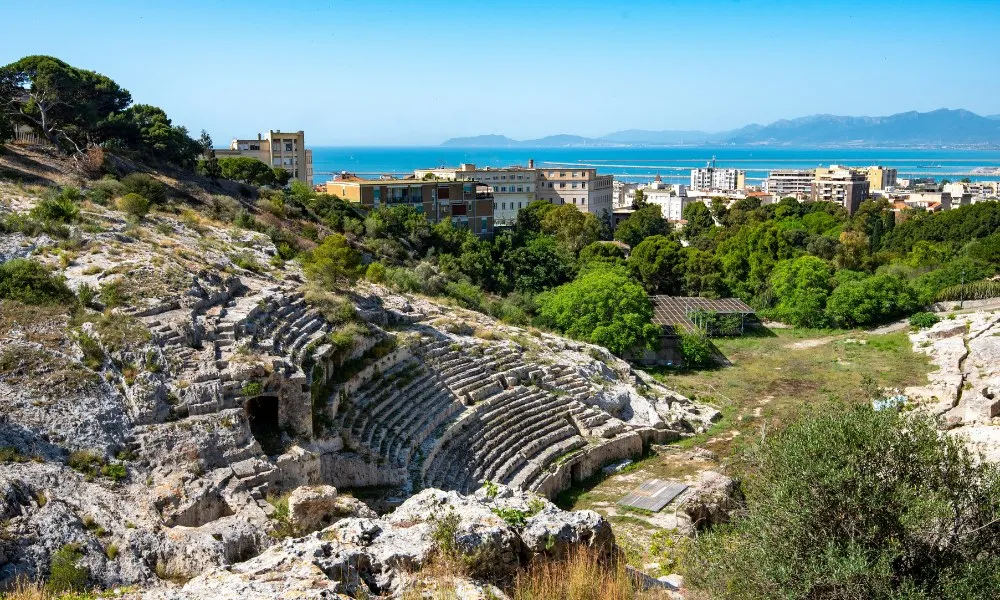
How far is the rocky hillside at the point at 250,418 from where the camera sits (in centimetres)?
1054

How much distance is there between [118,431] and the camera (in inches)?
524

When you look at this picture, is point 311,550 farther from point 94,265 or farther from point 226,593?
point 94,265

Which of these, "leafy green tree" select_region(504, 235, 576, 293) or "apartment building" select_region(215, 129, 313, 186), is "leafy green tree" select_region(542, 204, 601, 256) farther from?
"apartment building" select_region(215, 129, 313, 186)

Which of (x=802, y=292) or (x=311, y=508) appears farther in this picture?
(x=802, y=292)

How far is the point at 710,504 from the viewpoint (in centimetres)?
1616

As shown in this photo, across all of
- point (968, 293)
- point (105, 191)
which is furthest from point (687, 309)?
point (105, 191)

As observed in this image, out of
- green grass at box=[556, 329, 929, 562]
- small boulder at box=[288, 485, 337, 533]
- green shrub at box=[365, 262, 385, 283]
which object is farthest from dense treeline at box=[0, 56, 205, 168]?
green grass at box=[556, 329, 929, 562]

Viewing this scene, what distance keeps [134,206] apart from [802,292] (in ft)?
107

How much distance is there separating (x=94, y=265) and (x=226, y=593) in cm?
1338

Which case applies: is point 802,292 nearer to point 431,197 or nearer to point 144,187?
point 431,197

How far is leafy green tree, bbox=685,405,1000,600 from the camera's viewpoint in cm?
911

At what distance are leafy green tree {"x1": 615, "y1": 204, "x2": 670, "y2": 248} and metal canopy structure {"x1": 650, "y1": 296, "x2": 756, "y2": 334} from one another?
21007 millimetres

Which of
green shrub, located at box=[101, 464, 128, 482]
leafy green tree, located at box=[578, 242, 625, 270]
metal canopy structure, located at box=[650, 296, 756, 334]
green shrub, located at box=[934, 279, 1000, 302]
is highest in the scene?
leafy green tree, located at box=[578, 242, 625, 270]

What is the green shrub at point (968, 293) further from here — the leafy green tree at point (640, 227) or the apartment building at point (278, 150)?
the apartment building at point (278, 150)
